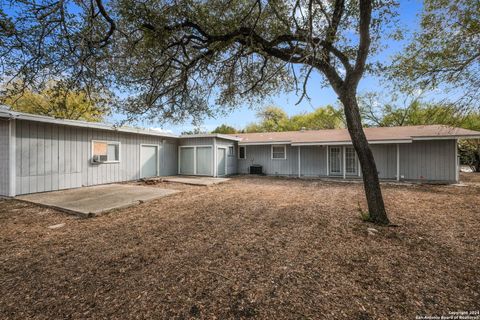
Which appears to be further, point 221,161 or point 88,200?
point 221,161

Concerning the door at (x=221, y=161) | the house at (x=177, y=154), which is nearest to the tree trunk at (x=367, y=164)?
the house at (x=177, y=154)

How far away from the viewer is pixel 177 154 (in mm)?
15531

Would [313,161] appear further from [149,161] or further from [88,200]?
[88,200]

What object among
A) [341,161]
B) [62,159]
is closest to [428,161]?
[341,161]

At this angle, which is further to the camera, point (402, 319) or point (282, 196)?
point (282, 196)

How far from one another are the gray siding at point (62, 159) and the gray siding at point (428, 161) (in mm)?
15572

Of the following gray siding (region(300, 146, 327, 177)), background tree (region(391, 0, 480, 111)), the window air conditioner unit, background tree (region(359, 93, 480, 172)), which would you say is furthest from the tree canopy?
background tree (region(359, 93, 480, 172))

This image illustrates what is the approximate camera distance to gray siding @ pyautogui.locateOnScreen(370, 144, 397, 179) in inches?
504

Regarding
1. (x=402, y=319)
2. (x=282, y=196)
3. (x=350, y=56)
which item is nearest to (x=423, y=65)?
(x=350, y=56)

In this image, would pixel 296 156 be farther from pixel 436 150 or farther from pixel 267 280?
pixel 267 280

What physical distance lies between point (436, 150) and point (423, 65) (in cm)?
687

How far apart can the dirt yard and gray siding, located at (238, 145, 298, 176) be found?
993 centimetres

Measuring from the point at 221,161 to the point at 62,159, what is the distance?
853 centimetres

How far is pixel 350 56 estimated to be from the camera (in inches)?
236
